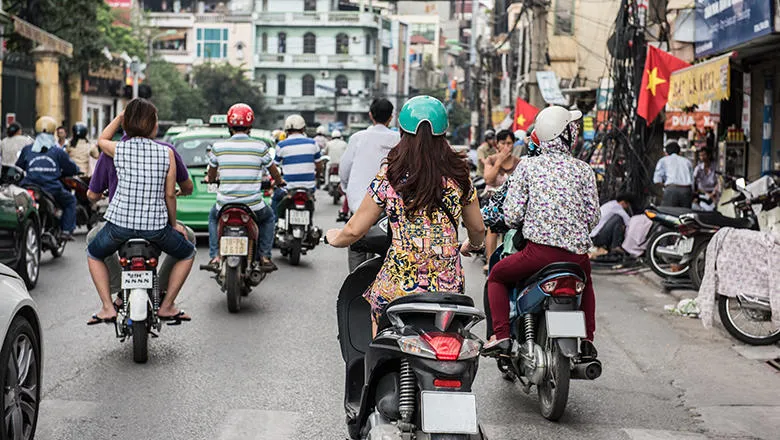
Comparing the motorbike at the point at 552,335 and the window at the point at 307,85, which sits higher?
the window at the point at 307,85

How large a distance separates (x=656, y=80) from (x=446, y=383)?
41.3ft

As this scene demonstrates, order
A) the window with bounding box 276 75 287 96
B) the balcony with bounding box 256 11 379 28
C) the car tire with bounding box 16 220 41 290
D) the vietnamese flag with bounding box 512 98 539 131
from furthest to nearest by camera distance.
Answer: the window with bounding box 276 75 287 96 → the balcony with bounding box 256 11 379 28 → the vietnamese flag with bounding box 512 98 539 131 → the car tire with bounding box 16 220 41 290

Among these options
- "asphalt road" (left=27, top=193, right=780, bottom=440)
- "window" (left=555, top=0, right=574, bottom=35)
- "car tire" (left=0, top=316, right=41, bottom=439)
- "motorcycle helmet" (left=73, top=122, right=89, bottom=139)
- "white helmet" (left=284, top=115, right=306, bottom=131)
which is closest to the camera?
"car tire" (left=0, top=316, right=41, bottom=439)

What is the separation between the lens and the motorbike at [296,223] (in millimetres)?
14156

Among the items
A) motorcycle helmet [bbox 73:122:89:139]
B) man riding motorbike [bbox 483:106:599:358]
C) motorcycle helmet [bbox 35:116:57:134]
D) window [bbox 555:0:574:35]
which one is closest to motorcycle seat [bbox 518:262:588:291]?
man riding motorbike [bbox 483:106:599:358]

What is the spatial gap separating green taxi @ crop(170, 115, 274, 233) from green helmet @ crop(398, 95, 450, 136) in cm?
1102

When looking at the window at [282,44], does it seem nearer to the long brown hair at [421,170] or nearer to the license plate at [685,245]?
the license plate at [685,245]

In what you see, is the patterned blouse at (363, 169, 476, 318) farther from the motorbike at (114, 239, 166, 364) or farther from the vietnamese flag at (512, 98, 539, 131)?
the vietnamese flag at (512, 98, 539, 131)

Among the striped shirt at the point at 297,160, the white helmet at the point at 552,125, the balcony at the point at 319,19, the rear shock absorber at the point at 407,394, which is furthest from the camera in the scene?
the balcony at the point at 319,19

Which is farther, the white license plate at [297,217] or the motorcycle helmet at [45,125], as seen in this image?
the motorcycle helmet at [45,125]

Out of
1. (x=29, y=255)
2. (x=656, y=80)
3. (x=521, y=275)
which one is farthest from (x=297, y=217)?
(x=521, y=275)

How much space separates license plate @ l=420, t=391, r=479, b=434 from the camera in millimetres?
4320

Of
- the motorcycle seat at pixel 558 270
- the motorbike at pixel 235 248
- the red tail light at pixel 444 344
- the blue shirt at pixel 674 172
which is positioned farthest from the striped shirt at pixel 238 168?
the blue shirt at pixel 674 172

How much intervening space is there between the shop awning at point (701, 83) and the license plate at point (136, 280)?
27.3 feet
